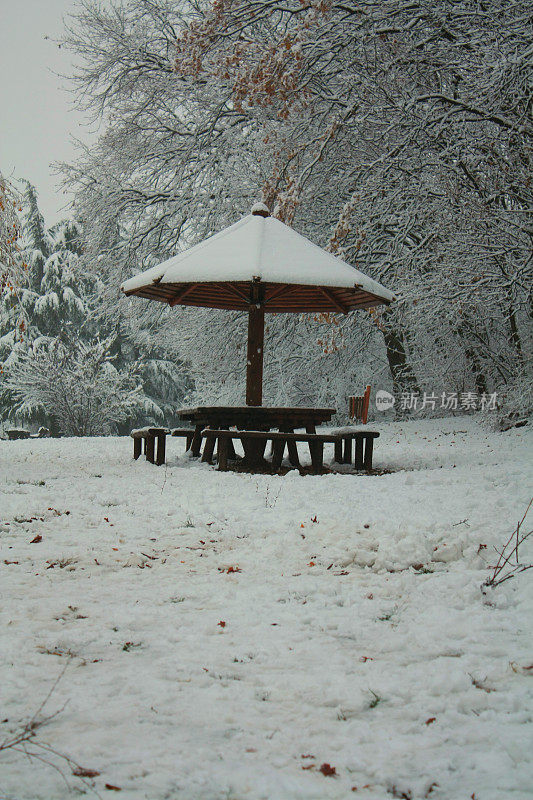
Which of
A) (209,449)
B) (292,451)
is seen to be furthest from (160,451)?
(292,451)

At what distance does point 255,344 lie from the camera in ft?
29.5

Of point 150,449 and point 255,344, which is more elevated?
point 255,344

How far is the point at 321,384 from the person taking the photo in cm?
1819

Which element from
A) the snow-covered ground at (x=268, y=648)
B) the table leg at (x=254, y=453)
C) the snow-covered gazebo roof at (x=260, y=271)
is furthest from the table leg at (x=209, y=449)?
the snow-covered ground at (x=268, y=648)

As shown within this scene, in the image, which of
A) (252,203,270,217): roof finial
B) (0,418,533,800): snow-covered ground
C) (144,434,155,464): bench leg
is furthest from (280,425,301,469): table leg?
(0,418,533,800): snow-covered ground

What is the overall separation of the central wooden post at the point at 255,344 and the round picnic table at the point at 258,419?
1.49 feet

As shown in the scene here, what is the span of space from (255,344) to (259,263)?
1.54 metres

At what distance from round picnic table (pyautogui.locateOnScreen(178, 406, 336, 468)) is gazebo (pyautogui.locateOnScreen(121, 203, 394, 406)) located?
499mm

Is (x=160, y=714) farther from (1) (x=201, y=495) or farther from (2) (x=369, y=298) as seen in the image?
(2) (x=369, y=298)

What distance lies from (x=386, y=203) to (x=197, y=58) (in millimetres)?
4123

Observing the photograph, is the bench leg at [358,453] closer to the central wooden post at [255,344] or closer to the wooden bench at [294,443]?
the wooden bench at [294,443]

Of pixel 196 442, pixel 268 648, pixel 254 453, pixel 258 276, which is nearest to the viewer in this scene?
pixel 268 648

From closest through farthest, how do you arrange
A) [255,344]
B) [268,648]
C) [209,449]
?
[268,648] < [209,449] < [255,344]

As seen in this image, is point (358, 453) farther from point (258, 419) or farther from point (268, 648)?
point (268, 648)
